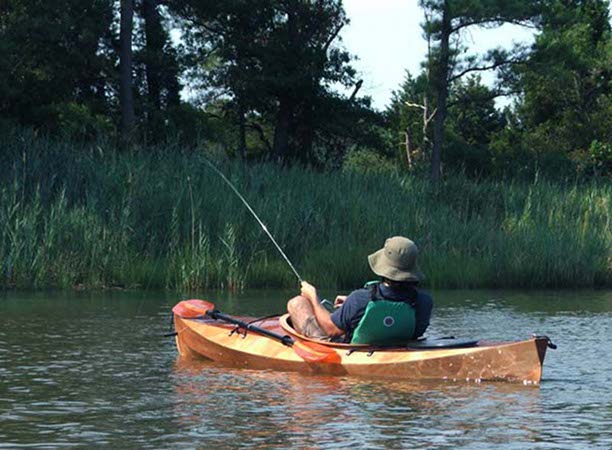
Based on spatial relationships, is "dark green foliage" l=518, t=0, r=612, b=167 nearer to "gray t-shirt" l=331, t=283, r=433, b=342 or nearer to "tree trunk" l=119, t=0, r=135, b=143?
"tree trunk" l=119, t=0, r=135, b=143

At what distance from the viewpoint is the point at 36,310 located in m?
15.1

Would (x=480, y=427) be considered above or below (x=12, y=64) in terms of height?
below

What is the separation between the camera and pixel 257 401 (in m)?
9.51

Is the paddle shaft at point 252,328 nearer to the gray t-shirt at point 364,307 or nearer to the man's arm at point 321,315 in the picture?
the man's arm at point 321,315

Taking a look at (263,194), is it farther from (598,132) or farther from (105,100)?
(598,132)

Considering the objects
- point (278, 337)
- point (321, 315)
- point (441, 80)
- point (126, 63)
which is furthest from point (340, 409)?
point (441, 80)

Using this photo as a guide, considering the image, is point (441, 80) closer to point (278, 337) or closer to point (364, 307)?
point (278, 337)

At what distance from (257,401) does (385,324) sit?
131 centimetres

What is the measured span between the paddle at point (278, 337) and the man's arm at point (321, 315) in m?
0.20

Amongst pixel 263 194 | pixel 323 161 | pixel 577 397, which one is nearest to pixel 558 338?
pixel 577 397

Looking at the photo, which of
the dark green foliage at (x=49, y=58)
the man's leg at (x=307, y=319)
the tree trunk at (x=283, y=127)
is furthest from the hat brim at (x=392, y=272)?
the tree trunk at (x=283, y=127)

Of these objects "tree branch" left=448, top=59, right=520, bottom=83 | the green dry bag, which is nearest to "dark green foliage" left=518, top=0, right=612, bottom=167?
"tree branch" left=448, top=59, right=520, bottom=83

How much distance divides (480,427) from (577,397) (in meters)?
1.43

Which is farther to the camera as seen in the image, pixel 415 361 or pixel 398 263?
pixel 415 361
